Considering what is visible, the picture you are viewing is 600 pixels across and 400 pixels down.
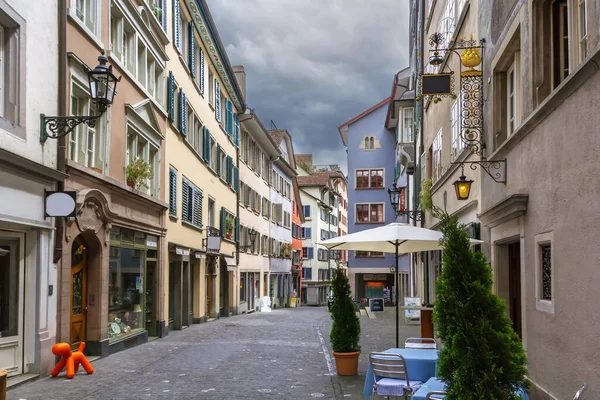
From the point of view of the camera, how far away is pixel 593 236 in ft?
20.9

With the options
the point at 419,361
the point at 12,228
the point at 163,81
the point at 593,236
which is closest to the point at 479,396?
the point at 593,236

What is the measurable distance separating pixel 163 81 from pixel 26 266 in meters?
10.3

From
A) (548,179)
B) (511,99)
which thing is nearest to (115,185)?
(511,99)

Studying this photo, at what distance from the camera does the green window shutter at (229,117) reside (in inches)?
1282

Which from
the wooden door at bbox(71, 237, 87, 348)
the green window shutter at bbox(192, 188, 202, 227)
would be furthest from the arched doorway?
the green window shutter at bbox(192, 188, 202, 227)

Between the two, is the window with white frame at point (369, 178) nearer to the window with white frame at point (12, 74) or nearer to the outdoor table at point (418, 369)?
the window with white frame at point (12, 74)

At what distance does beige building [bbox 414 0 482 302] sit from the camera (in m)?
13.4

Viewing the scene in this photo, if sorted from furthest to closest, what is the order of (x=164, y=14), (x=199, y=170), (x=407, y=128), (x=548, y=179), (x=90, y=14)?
(x=407, y=128) → (x=199, y=170) → (x=164, y=14) → (x=90, y=14) → (x=548, y=179)

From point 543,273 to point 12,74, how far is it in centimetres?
807

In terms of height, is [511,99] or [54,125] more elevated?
[511,99]

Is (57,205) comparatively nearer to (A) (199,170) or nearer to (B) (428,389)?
(B) (428,389)

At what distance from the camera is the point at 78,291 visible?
46.6 feet

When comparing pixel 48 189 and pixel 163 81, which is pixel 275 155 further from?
pixel 48 189

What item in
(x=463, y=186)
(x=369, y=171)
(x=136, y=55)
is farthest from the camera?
(x=369, y=171)
